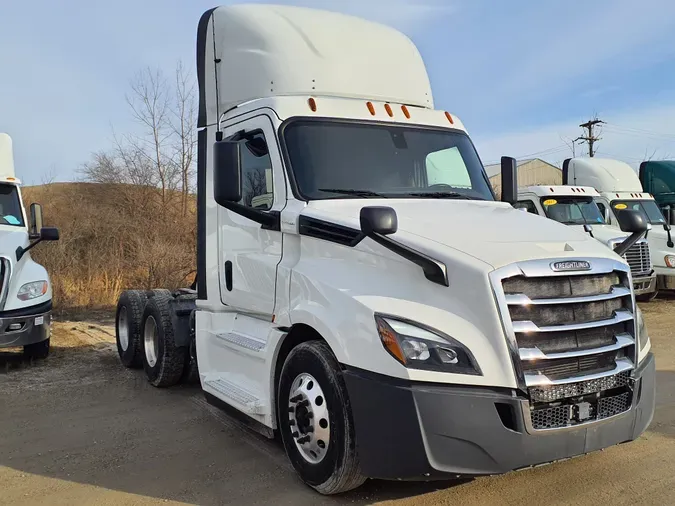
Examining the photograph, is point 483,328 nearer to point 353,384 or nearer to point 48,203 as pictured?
point 353,384

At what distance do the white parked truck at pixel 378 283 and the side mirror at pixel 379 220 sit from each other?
0.02 metres

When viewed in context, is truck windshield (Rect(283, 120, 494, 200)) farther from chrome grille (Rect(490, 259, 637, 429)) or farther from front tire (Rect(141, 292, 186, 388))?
front tire (Rect(141, 292, 186, 388))

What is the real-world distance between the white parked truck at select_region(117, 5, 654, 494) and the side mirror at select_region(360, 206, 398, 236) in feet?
0.05

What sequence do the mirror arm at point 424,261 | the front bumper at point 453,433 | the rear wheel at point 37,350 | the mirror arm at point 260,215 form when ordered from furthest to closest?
the rear wheel at point 37,350
the mirror arm at point 260,215
the mirror arm at point 424,261
the front bumper at point 453,433

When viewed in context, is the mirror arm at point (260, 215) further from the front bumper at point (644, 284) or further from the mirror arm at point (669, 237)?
the mirror arm at point (669, 237)

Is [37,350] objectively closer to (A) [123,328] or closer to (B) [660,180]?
(A) [123,328]

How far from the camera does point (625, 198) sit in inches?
580

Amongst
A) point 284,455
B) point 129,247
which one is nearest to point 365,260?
point 284,455

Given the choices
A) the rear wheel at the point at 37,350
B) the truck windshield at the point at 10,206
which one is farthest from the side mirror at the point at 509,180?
the truck windshield at the point at 10,206

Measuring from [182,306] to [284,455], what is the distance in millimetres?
2874

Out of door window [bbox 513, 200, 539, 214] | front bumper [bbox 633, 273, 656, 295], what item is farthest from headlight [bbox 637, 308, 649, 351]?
front bumper [bbox 633, 273, 656, 295]

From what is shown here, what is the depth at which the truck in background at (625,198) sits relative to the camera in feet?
44.5

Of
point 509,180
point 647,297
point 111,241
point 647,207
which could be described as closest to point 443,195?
point 509,180

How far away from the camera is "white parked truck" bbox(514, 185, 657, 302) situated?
42.0ft
